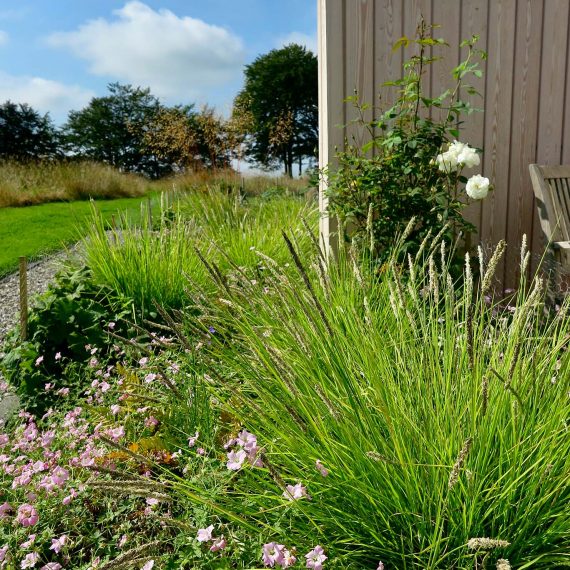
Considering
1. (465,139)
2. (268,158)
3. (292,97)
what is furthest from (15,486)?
(292,97)

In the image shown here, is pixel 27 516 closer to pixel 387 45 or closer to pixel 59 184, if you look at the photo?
pixel 387 45

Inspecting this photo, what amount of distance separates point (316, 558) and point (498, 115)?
3.66 m

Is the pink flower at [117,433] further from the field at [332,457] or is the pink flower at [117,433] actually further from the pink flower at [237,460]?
the pink flower at [237,460]

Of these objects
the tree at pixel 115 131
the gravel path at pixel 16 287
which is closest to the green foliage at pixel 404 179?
the gravel path at pixel 16 287

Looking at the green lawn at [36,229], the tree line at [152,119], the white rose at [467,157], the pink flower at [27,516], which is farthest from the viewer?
the tree line at [152,119]

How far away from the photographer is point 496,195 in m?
3.99

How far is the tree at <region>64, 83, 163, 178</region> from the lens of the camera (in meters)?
31.5

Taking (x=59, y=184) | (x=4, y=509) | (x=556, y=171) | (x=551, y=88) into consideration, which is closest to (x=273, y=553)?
(x=4, y=509)

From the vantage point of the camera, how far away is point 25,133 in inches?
1184

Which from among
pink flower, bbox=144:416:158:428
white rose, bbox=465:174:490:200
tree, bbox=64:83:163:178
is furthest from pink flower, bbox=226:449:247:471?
tree, bbox=64:83:163:178

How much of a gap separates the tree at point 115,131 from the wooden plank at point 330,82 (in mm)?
27261

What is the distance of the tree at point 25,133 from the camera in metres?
29.4

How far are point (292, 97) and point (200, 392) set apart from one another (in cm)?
3036

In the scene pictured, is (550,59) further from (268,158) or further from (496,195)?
(268,158)
